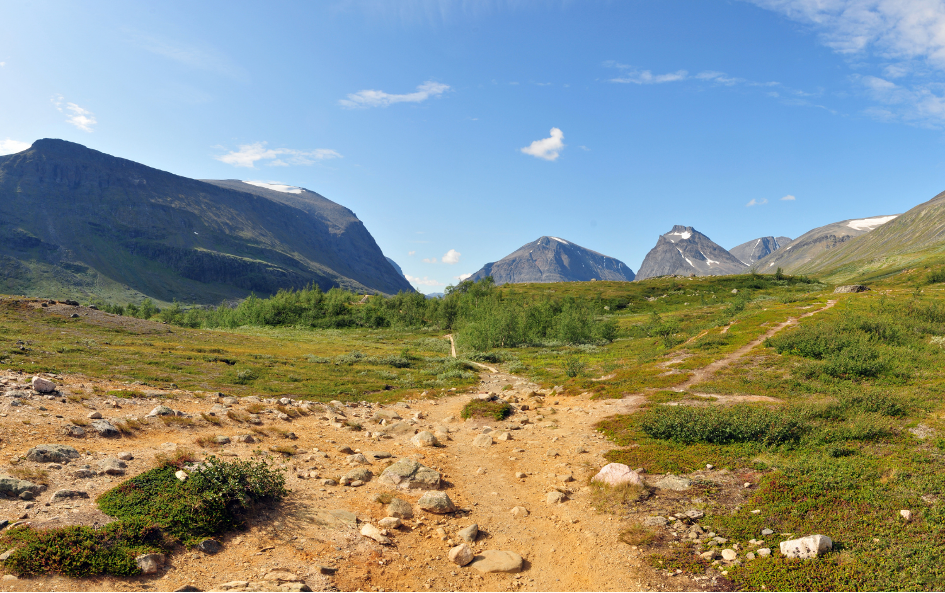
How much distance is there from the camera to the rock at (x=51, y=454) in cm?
1100

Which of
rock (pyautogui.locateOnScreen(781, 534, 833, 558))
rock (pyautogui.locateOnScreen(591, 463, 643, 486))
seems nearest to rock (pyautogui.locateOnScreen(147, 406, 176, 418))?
rock (pyautogui.locateOnScreen(591, 463, 643, 486))

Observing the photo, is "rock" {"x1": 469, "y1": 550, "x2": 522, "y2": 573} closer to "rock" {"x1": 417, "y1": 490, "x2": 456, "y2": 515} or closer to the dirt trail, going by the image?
"rock" {"x1": 417, "y1": 490, "x2": 456, "y2": 515}

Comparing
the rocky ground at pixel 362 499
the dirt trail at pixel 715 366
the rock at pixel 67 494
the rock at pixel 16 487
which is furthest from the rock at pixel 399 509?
the dirt trail at pixel 715 366

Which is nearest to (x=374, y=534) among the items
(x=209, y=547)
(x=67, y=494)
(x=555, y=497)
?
(x=209, y=547)

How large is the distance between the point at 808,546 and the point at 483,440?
40.5 ft

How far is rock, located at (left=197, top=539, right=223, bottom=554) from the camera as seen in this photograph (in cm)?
875

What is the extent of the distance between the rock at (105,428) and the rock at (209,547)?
27.9ft

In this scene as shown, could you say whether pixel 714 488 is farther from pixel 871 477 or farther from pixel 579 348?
pixel 579 348

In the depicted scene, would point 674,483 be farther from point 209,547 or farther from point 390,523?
point 209,547

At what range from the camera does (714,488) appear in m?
Answer: 12.4

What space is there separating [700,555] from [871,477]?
19.8 ft

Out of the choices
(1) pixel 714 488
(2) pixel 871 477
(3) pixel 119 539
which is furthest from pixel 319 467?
(2) pixel 871 477

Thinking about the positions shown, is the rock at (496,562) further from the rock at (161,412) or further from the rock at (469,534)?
the rock at (161,412)

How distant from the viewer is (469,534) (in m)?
10.6
